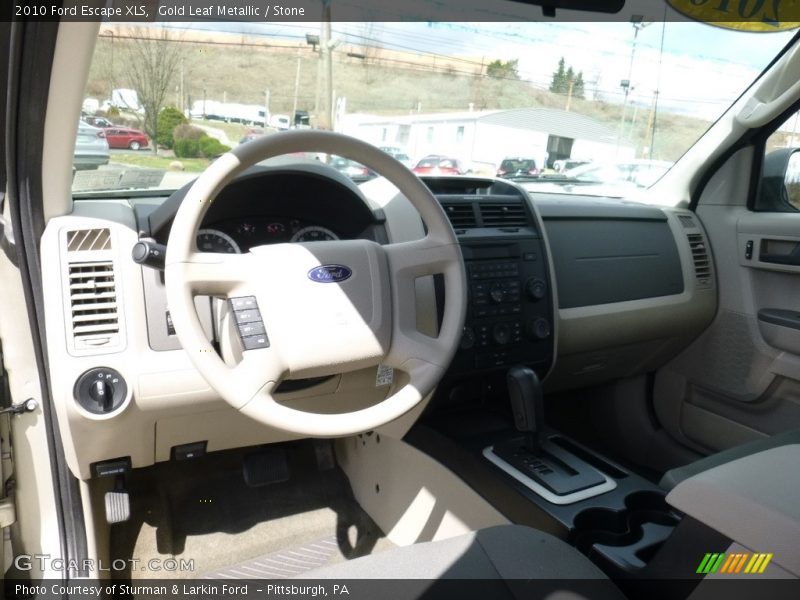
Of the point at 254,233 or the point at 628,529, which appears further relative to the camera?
the point at 254,233

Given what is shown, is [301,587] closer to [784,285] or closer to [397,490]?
[397,490]

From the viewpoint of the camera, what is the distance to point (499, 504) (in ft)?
5.65

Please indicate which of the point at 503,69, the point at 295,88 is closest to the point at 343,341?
the point at 295,88

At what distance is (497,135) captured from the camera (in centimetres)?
233

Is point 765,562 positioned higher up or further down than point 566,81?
further down

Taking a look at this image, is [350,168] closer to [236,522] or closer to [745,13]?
[236,522]

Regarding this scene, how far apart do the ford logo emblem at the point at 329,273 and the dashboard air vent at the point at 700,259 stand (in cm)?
189

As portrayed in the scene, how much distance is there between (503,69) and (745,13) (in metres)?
0.87

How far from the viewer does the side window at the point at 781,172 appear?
8.41ft

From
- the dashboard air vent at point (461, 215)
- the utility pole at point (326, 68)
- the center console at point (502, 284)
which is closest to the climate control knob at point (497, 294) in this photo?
the center console at point (502, 284)

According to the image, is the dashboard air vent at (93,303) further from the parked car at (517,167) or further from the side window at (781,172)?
the side window at (781,172)

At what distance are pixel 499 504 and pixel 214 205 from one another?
1135mm

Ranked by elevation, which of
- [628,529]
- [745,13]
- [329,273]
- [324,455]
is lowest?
[324,455]

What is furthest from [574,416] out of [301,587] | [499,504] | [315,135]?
[315,135]
